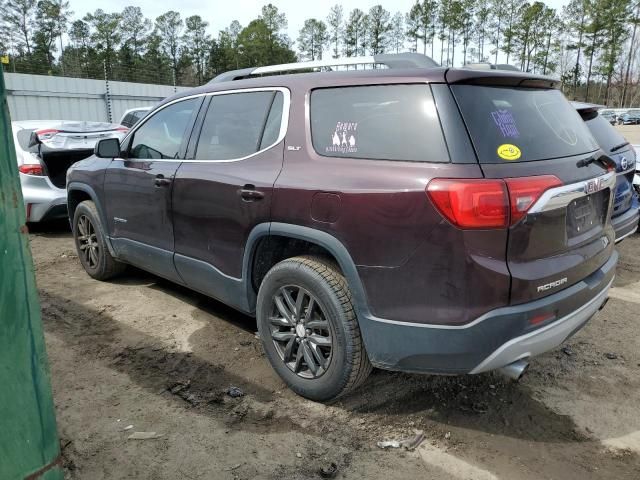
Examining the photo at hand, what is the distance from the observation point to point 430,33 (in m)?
67.2

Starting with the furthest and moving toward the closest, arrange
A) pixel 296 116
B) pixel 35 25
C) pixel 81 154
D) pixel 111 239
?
pixel 35 25 < pixel 81 154 < pixel 111 239 < pixel 296 116

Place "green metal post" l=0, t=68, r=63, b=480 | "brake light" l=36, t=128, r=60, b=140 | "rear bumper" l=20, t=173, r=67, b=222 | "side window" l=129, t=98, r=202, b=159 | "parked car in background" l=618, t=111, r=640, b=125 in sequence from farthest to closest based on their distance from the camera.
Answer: "parked car in background" l=618, t=111, r=640, b=125 < "brake light" l=36, t=128, r=60, b=140 < "rear bumper" l=20, t=173, r=67, b=222 < "side window" l=129, t=98, r=202, b=159 < "green metal post" l=0, t=68, r=63, b=480

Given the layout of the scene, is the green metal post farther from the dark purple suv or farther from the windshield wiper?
the windshield wiper

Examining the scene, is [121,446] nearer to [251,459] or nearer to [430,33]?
[251,459]

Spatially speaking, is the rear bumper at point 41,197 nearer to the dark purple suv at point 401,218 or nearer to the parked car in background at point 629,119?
the dark purple suv at point 401,218

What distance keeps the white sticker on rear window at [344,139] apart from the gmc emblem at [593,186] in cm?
120

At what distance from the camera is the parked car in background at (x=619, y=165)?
15.8 feet

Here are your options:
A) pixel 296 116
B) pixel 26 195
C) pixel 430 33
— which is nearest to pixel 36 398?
pixel 296 116

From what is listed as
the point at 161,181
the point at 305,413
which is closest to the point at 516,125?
the point at 305,413

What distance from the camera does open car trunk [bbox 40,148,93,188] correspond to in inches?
268

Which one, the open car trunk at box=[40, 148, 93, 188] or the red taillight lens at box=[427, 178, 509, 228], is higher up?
the red taillight lens at box=[427, 178, 509, 228]

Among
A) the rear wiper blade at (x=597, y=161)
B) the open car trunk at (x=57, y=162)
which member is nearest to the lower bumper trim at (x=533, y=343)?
the rear wiper blade at (x=597, y=161)

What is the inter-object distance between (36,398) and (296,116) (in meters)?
2.01

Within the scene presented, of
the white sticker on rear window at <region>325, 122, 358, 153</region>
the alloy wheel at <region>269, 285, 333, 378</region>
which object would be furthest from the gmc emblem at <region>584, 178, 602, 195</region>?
the alloy wheel at <region>269, 285, 333, 378</region>
